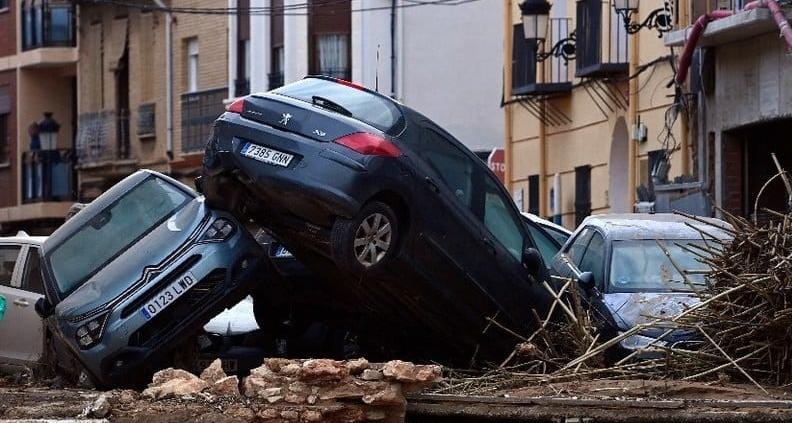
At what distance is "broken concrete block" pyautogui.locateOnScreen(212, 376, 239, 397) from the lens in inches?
436

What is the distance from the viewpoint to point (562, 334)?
1389 centimetres

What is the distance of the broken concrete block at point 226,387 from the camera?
1106 centimetres

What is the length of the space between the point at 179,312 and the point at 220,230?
0.66m

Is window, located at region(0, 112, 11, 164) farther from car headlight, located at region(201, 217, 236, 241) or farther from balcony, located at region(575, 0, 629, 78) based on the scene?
car headlight, located at region(201, 217, 236, 241)

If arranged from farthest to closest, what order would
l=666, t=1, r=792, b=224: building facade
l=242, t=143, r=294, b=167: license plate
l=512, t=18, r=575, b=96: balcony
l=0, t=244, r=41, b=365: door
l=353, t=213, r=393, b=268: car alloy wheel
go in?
l=512, t=18, r=575, b=96: balcony, l=666, t=1, r=792, b=224: building facade, l=0, t=244, r=41, b=365: door, l=242, t=143, r=294, b=167: license plate, l=353, t=213, r=393, b=268: car alloy wheel

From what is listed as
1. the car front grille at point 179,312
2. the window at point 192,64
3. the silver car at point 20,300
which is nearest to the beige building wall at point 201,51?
the window at point 192,64

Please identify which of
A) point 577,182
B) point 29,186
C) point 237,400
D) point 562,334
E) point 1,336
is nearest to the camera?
point 237,400

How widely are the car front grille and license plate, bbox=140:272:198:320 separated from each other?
3 cm

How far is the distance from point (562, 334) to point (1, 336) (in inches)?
275

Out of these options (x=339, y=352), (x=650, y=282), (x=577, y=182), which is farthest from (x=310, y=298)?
(x=577, y=182)

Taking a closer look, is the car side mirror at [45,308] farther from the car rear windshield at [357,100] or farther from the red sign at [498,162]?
the red sign at [498,162]

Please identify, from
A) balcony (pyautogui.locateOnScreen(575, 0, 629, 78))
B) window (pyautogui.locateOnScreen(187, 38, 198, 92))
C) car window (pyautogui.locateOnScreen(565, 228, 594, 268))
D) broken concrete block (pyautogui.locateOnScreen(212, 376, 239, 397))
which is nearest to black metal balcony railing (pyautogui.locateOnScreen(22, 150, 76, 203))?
window (pyautogui.locateOnScreen(187, 38, 198, 92))

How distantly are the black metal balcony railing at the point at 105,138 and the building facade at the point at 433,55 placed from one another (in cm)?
905

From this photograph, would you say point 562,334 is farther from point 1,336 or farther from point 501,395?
point 1,336
